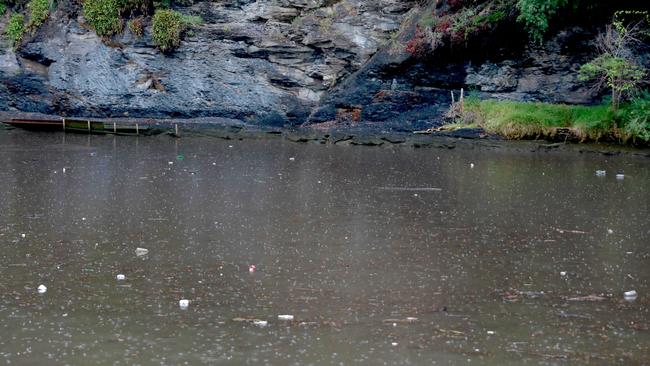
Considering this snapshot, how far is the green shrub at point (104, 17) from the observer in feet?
72.2

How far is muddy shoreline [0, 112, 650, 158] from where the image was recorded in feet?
55.6

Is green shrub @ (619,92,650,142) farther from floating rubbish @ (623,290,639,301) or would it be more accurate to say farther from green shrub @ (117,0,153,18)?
green shrub @ (117,0,153,18)

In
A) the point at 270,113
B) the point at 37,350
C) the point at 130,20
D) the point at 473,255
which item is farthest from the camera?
the point at 130,20

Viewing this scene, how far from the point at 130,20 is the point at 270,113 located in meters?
4.64

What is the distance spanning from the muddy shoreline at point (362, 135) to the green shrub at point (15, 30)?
2.28 m

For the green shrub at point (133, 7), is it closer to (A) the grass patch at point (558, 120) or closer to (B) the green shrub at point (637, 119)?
(A) the grass patch at point (558, 120)

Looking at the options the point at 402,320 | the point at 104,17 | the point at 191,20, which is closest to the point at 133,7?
the point at 104,17

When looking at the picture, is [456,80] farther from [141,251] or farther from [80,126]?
[141,251]

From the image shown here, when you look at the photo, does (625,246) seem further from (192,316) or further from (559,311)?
(192,316)

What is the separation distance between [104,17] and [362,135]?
7.61 metres

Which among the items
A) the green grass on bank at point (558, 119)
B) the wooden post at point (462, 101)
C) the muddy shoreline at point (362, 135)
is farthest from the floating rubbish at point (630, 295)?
the wooden post at point (462, 101)

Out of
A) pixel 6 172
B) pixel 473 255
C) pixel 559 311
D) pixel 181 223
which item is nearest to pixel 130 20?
pixel 6 172

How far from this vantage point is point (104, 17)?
21969 millimetres

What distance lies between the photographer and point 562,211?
10.5 meters
